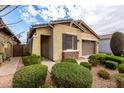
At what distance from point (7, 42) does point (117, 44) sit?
2.24 meters

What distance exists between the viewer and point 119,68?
Answer: 3863 millimetres

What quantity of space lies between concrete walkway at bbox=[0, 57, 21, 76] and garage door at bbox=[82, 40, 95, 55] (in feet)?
4.46

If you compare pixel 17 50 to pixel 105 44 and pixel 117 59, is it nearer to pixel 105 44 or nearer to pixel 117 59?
pixel 105 44

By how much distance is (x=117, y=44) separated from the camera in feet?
12.7

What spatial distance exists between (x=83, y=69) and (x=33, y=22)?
137cm

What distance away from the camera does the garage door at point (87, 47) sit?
388 cm

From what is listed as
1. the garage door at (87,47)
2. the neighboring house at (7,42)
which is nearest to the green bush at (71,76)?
the garage door at (87,47)

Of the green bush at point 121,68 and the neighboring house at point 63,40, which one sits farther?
the green bush at point 121,68

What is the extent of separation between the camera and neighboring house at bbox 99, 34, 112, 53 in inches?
152

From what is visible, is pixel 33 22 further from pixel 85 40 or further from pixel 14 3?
pixel 85 40

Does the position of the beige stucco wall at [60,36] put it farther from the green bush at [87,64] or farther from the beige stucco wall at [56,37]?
the green bush at [87,64]

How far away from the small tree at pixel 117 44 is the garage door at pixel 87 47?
0.40 metres

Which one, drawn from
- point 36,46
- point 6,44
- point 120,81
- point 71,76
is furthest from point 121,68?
point 6,44

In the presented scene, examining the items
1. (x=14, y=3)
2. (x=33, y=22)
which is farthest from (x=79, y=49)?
(x=14, y=3)
